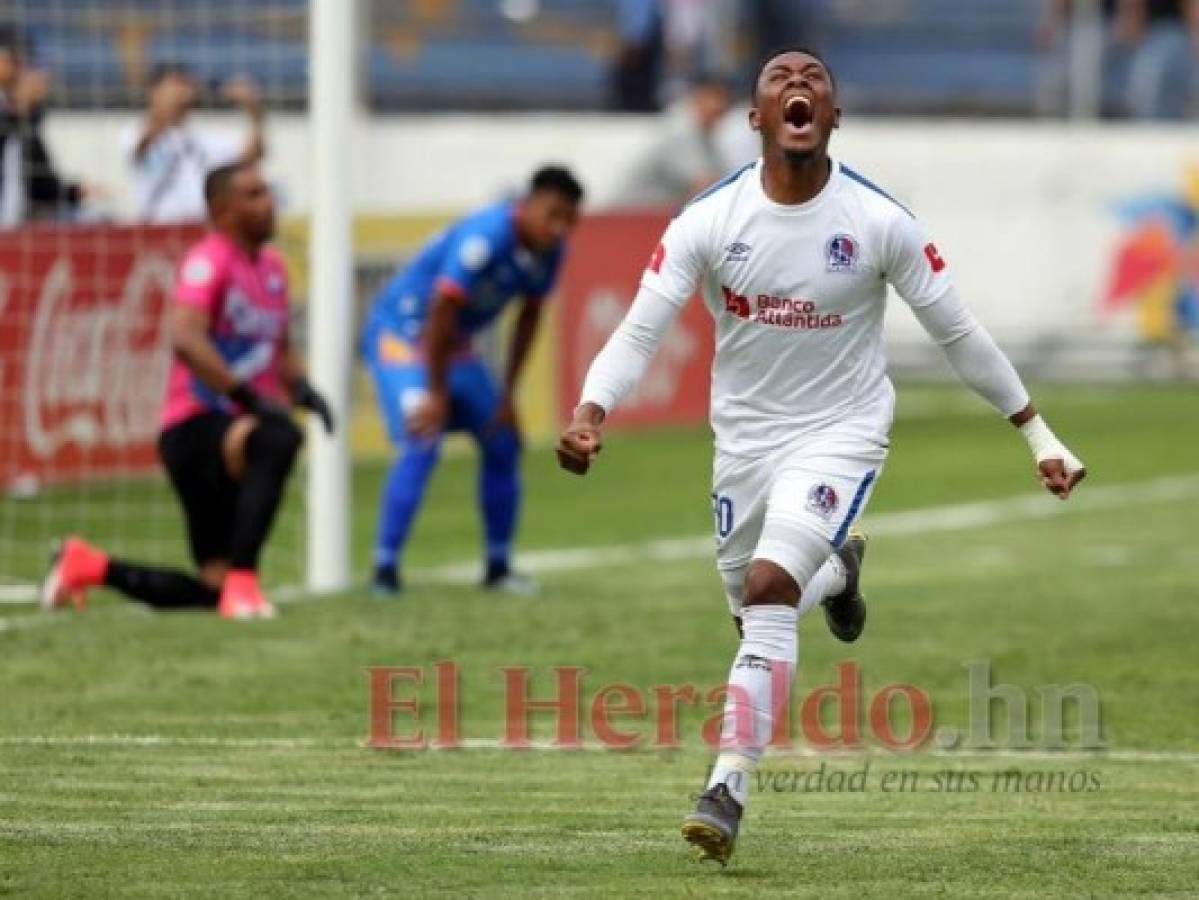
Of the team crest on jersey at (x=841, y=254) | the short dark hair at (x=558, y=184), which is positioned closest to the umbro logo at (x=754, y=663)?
the team crest on jersey at (x=841, y=254)

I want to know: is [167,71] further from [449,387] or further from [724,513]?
[724,513]

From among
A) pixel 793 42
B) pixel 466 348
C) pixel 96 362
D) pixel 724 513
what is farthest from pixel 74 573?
pixel 793 42

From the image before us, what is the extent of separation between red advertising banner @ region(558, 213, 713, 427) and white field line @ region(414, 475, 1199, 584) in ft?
14.2

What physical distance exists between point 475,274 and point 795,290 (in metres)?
6.16

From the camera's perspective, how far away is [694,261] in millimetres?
8305

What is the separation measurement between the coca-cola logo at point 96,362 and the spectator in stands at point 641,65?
44.3 ft

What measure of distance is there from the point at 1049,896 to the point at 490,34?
88.1ft

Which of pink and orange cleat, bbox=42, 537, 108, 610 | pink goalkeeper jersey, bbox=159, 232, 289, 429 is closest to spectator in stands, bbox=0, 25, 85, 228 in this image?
pink goalkeeper jersey, bbox=159, 232, 289, 429

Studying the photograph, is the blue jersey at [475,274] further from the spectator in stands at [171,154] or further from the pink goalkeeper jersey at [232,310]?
the spectator in stands at [171,154]

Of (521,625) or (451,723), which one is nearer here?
(451,723)

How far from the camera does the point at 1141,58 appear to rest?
33.1 m

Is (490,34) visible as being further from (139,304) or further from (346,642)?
(346,642)

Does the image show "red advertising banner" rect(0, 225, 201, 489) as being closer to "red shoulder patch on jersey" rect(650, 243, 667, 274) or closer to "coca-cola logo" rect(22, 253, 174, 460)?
"coca-cola logo" rect(22, 253, 174, 460)

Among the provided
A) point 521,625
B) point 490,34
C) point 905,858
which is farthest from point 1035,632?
point 490,34
